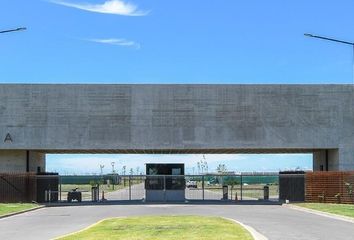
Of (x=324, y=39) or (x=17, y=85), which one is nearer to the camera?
(x=324, y=39)

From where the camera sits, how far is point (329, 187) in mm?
45562

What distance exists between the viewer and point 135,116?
47.3m

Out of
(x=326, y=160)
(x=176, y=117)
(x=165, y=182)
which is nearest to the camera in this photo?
(x=176, y=117)

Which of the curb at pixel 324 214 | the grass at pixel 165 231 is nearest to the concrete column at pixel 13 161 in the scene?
the curb at pixel 324 214

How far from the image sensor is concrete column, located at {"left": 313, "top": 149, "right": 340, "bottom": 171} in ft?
160

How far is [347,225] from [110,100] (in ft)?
82.3

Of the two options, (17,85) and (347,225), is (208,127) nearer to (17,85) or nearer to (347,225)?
(17,85)

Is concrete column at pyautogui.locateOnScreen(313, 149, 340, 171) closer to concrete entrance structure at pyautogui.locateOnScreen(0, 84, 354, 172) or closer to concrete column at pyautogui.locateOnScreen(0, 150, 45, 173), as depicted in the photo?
concrete entrance structure at pyautogui.locateOnScreen(0, 84, 354, 172)

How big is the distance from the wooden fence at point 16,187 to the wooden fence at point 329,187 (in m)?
19.7

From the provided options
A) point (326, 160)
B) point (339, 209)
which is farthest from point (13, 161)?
point (339, 209)

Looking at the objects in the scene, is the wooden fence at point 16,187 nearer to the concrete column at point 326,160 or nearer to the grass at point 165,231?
the concrete column at point 326,160

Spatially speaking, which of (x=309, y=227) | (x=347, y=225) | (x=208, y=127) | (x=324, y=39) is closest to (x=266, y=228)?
(x=309, y=227)

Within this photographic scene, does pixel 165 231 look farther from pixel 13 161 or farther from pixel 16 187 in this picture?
pixel 13 161

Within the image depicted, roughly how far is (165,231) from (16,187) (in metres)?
27.4
